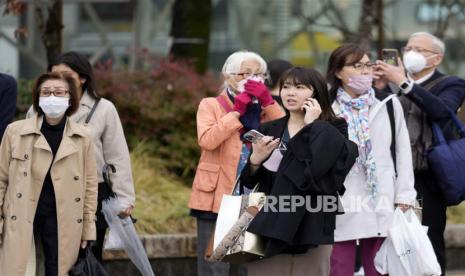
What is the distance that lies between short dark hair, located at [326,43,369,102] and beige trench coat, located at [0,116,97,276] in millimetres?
1827

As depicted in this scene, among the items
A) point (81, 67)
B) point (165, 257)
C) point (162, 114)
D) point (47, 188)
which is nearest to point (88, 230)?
point (47, 188)

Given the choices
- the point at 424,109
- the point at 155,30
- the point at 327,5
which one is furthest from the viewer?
the point at 155,30

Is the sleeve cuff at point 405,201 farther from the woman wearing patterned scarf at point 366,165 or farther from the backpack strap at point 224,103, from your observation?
the backpack strap at point 224,103

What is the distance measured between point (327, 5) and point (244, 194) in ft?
33.5

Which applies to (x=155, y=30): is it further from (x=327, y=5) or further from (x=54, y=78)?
(x=54, y=78)

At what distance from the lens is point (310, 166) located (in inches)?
265

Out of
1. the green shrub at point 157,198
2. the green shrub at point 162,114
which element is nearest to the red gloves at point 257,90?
the green shrub at point 157,198

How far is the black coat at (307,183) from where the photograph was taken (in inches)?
264

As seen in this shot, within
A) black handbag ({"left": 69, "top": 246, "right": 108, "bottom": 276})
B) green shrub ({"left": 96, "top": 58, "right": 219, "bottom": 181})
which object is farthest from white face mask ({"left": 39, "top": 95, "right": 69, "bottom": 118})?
green shrub ({"left": 96, "top": 58, "right": 219, "bottom": 181})

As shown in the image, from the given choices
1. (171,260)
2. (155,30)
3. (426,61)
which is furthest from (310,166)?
(155,30)

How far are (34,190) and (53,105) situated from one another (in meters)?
0.56

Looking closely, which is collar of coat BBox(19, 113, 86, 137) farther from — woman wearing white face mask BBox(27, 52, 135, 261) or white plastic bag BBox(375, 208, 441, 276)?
white plastic bag BBox(375, 208, 441, 276)

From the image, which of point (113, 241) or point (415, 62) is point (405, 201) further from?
point (113, 241)

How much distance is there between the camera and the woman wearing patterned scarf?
310 inches
